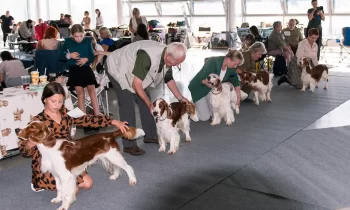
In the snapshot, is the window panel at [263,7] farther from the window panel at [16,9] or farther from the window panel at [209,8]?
the window panel at [16,9]

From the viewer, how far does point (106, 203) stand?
3113 mm

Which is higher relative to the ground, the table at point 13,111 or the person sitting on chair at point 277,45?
the person sitting on chair at point 277,45

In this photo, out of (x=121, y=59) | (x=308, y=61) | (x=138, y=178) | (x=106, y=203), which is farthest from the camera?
(x=308, y=61)

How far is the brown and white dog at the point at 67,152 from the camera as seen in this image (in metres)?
2.66

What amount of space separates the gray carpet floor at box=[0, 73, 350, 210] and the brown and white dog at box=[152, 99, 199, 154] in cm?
13

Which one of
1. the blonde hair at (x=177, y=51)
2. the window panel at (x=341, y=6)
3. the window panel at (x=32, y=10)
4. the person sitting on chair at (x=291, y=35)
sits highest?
the window panel at (x=32, y=10)

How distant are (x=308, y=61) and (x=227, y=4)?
870cm

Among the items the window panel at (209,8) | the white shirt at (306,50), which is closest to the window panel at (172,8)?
the window panel at (209,8)

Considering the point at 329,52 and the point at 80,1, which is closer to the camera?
the point at 329,52

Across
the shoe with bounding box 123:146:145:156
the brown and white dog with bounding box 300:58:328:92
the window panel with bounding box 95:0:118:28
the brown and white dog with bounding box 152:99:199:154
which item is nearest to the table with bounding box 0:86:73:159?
the shoe with bounding box 123:146:145:156

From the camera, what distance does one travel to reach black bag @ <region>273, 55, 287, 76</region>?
342 inches

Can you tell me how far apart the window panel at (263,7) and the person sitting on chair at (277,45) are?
6855 millimetres

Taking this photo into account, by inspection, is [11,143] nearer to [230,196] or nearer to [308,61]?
[230,196]

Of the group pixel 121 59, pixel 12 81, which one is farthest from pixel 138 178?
pixel 12 81
